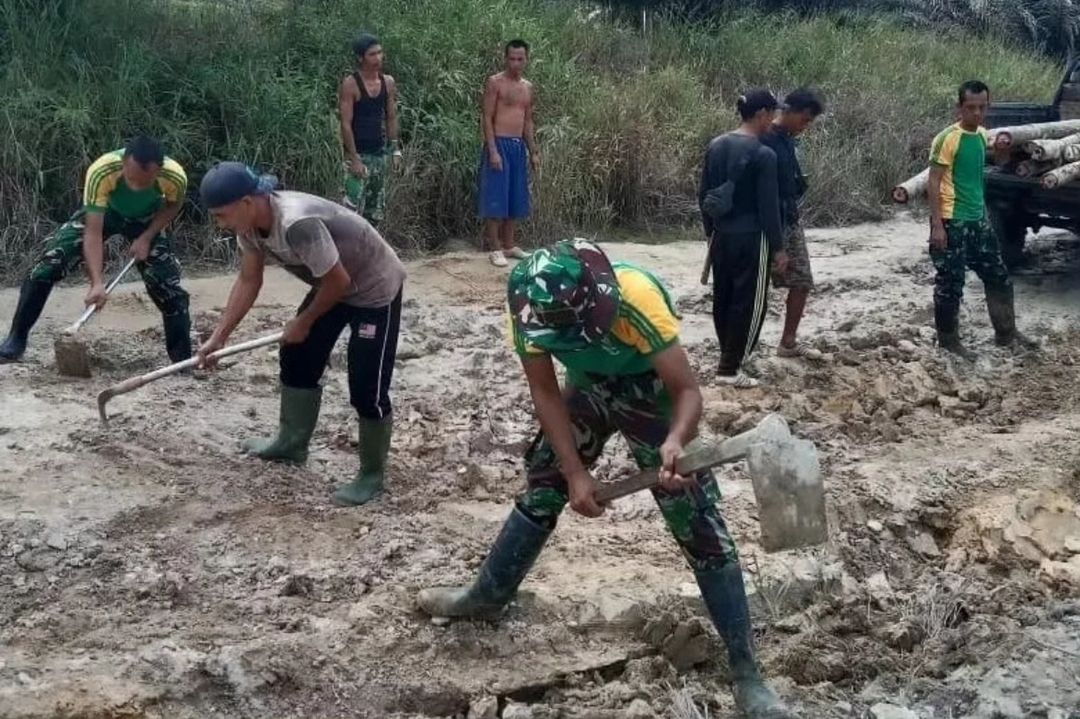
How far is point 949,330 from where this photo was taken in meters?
6.98

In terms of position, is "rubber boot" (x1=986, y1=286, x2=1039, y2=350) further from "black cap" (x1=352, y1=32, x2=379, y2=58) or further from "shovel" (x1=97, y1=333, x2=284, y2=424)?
"shovel" (x1=97, y1=333, x2=284, y2=424)

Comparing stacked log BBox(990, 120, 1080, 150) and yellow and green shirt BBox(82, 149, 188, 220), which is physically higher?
stacked log BBox(990, 120, 1080, 150)

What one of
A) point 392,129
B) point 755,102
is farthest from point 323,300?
point 392,129

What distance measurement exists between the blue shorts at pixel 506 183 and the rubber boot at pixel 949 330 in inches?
120

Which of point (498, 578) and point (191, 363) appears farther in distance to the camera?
point (191, 363)

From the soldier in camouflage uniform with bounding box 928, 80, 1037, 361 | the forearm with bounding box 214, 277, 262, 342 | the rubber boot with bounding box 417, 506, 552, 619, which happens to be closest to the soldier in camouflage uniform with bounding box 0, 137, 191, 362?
the forearm with bounding box 214, 277, 262, 342

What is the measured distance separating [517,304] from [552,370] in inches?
11.1

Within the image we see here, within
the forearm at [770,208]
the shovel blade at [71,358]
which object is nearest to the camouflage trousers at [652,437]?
the forearm at [770,208]

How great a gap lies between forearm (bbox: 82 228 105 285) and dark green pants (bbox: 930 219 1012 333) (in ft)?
13.6

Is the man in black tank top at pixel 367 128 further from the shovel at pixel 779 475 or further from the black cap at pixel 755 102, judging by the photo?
the shovel at pixel 779 475

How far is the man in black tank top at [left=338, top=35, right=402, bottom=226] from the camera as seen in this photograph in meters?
8.09

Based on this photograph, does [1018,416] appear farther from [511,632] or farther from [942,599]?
[511,632]

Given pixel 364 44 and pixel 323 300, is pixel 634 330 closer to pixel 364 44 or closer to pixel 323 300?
pixel 323 300

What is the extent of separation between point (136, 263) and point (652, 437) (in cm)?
331
